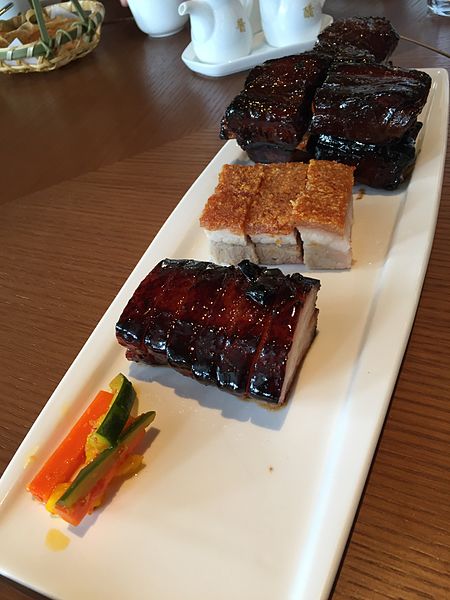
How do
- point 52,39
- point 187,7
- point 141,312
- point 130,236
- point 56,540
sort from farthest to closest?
point 52,39, point 187,7, point 130,236, point 141,312, point 56,540

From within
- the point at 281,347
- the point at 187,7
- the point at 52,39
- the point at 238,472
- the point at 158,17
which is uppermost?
the point at 187,7

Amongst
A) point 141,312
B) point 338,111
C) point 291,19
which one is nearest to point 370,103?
point 338,111

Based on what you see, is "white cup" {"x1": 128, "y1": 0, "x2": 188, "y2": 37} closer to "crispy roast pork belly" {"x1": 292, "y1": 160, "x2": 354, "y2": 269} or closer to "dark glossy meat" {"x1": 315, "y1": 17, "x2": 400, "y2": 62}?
"dark glossy meat" {"x1": 315, "y1": 17, "x2": 400, "y2": 62}

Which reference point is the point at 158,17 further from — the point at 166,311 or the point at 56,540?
the point at 56,540

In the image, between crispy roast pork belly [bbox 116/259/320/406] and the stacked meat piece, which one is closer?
crispy roast pork belly [bbox 116/259/320/406]

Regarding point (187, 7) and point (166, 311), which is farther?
point (187, 7)

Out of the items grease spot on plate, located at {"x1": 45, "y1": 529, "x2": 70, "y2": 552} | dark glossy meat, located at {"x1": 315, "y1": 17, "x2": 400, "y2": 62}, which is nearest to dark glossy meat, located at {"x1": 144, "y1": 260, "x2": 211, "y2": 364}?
grease spot on plate, located at {"x1": 45, "y1": 529, "x2": 70, "y2": 552}
